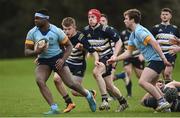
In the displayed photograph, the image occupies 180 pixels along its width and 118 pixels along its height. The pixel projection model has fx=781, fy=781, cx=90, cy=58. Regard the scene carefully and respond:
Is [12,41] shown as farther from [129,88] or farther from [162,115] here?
[162,115]

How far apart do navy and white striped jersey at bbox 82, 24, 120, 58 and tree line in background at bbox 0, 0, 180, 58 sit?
37514mm

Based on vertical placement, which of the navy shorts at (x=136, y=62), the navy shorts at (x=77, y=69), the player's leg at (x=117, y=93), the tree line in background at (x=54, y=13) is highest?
the navy shorts at (x=77, y=69)

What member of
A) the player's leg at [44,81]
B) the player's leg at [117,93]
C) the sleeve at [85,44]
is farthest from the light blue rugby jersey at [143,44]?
the player's leg at [44,81]

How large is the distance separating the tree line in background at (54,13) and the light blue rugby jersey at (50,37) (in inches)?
1548

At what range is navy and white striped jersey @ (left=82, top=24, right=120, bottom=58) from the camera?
17750mm

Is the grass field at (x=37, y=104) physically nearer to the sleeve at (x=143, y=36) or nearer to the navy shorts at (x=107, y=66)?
the navy shorts at (x=107, y=66)

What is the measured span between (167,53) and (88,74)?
57.6 ft

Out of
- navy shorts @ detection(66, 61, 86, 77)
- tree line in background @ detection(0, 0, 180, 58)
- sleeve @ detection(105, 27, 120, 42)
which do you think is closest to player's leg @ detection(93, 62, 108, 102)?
sleeve @ detection(105, 27, 120, 42)

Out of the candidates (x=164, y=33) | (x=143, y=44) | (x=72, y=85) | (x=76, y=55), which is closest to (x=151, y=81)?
(x=143, y=44)

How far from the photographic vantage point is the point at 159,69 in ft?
52.0

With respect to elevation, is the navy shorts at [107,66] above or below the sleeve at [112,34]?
below

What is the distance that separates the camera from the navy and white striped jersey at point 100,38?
→ 1775 centimetres

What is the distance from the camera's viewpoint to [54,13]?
57406 millimetres

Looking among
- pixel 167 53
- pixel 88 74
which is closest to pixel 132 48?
pixel 167 53
